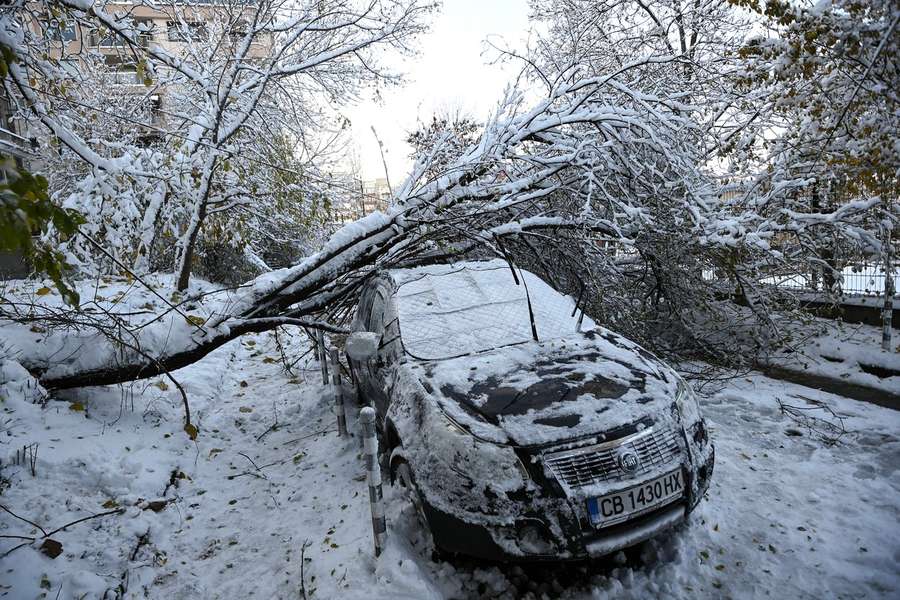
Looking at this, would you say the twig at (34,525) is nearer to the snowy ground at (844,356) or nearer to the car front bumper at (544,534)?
the car front bumper at (544,534)

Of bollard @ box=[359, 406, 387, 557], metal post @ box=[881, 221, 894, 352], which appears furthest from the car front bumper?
metal post @ box=[881, 221, 894, 352]

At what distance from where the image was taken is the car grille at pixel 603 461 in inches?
103

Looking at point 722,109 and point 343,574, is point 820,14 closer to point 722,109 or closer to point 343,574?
point 722,109

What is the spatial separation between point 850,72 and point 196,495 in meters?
7.16

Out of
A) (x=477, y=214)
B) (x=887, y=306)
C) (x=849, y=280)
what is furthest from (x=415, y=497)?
(x=849, y=280)

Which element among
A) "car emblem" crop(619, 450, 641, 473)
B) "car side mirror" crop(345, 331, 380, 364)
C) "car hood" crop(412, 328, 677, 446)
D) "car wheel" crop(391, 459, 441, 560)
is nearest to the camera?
"car emblem" crop(619, 450, 641, 473)

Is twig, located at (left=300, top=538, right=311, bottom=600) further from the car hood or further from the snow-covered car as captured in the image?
the car hood

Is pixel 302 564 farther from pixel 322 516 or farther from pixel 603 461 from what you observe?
pixel 603 461

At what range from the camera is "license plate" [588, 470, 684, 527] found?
8.36 ft

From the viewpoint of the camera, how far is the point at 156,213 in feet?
21.7

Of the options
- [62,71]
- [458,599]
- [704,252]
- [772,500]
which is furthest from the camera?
[704,252]

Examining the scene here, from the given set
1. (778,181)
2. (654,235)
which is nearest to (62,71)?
(654,235)

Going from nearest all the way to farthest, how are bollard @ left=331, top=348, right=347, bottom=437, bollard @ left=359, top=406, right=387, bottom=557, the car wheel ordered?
1. the car wheel
2. bollard @ left=359, top=406, right=387, bottom=557
3. bollard @ left=331, top=348, right=347, bottom=437

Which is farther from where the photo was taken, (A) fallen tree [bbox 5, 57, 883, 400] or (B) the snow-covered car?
(A) fallen tree [bbox 5, 57, 883, 400]
